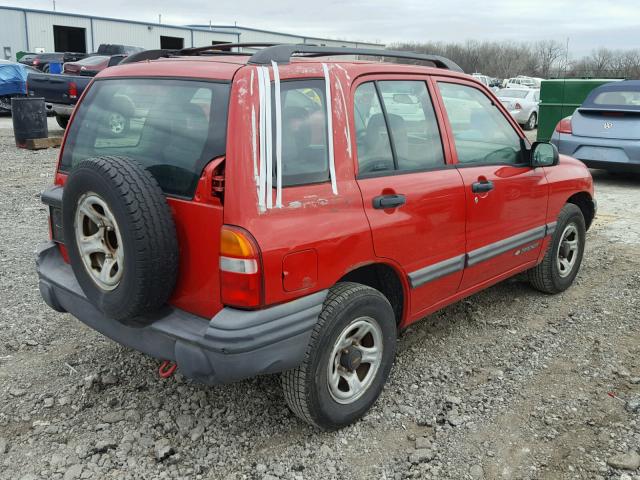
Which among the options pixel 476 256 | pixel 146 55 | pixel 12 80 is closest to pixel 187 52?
pixel 146 55

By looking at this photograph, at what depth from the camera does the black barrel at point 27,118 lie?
11359 mm

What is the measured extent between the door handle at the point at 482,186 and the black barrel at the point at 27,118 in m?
10.3

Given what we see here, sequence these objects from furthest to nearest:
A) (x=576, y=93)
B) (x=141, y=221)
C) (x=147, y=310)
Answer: (x=576, y=93) → (x=147, y=310) → (x=141, y=221)

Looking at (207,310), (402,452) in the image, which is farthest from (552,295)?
(207,310)

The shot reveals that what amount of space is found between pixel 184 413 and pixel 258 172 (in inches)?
57.4

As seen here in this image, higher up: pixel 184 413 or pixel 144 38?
pixel 144 38

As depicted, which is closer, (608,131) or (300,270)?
(300,270)

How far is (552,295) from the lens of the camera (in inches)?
197

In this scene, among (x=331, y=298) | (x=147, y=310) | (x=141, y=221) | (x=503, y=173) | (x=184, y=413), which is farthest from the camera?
(x=503, y=173)

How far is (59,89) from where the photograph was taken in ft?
43.2

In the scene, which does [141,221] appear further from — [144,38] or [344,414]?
[144,38]

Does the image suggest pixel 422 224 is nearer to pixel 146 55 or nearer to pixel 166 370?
pixel 166 370

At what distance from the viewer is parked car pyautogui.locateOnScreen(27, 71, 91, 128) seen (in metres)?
13.0

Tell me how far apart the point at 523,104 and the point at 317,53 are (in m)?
18.2
